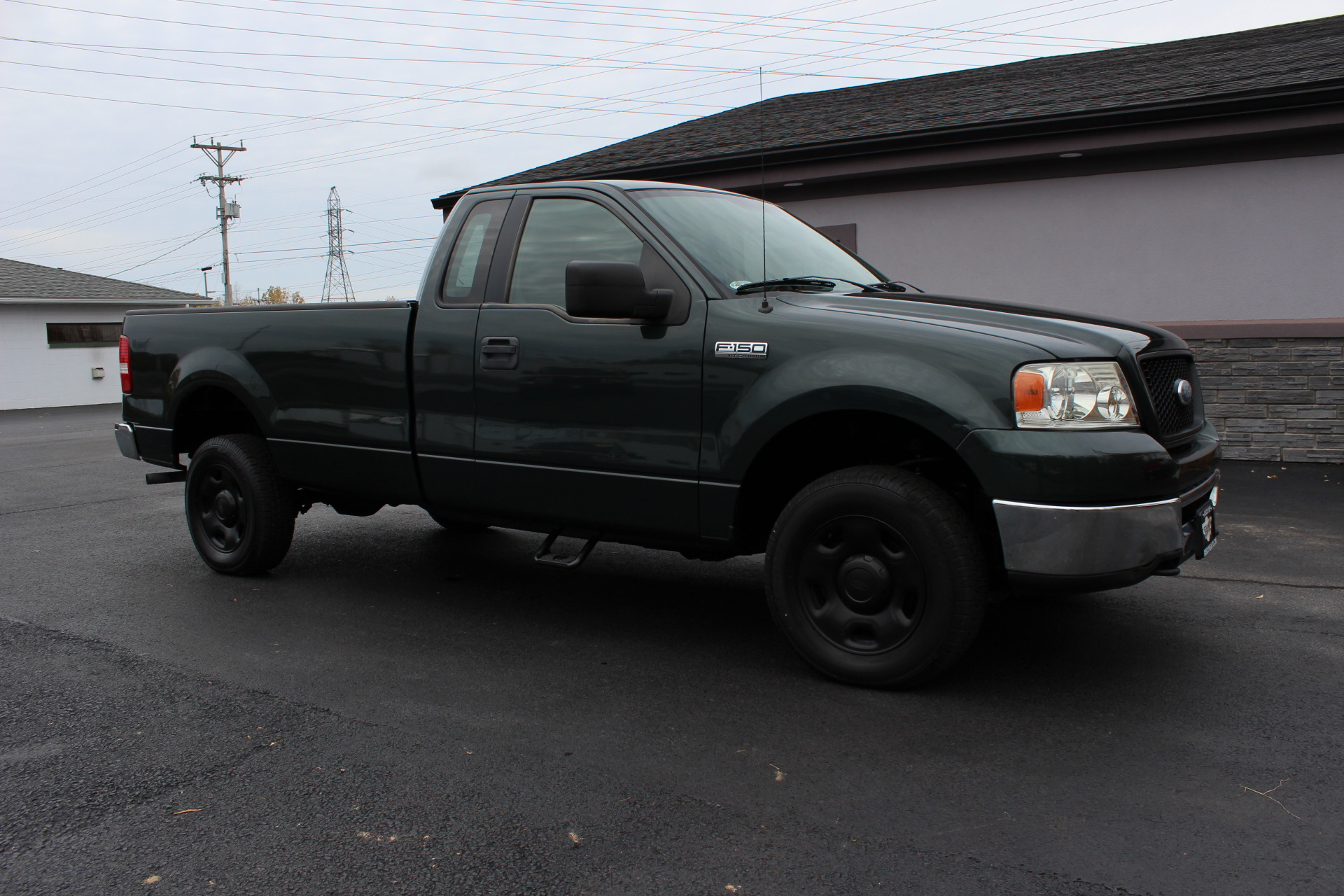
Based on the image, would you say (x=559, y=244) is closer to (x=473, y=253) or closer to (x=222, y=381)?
(x=473, y=253)

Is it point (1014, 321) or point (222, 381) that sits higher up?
point (1014, 321)

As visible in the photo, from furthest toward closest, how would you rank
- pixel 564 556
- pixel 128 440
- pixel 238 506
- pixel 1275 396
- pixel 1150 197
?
1. pixel 1150 197
2. pixel 1275 396
3. pixel 128 440
4. pixel 238 506
5. pixel 564 556

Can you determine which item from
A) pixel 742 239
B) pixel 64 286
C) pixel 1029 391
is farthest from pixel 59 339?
pixel 1029 391

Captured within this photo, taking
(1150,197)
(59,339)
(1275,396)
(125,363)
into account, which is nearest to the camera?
(125,363)

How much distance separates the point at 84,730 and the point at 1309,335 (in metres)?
9.98

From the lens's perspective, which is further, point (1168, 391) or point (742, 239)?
point (742, 239)

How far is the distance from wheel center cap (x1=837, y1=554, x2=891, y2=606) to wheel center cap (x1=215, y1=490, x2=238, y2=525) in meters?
3.66

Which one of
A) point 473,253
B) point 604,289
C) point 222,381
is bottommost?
point 222,381

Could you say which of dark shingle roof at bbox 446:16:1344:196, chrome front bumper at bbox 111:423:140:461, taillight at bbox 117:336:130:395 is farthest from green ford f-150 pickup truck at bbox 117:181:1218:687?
dark shingle roof at bbox 446:16:1344:196

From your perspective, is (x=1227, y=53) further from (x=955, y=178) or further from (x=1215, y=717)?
(x=1215, y=717)

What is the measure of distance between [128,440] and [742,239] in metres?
4.06

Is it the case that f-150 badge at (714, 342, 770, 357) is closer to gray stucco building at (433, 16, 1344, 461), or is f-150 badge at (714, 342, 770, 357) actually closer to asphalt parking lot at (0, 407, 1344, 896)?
asphalt parking lot at (0, 407, 1344, 896)

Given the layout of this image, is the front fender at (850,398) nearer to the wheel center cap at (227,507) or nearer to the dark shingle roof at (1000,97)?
the wheel center cap at (227,507)

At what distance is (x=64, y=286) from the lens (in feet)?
109
